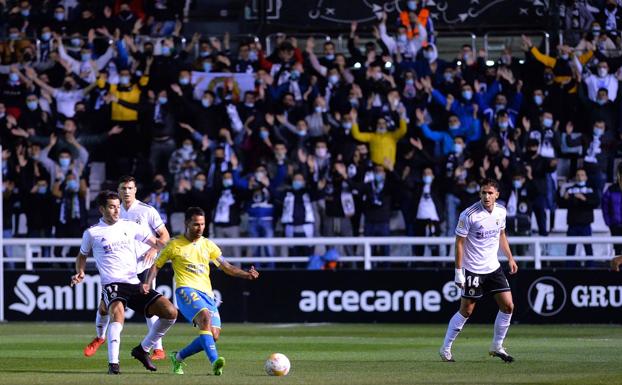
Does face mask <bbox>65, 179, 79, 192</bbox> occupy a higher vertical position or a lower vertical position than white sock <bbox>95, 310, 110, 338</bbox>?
higher

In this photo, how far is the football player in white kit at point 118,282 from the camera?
44.3ft

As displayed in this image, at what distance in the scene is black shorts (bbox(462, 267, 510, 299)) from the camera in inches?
600

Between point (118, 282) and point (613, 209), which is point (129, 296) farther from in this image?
point (613, 209)

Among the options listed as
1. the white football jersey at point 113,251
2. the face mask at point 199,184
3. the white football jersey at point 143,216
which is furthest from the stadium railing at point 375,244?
the white football jersey at point 113,251

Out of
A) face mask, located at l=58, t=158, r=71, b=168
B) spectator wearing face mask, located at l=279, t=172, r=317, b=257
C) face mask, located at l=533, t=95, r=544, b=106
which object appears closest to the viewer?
spectator wearing face mask, located at l=279, t=172, r=317, b=257

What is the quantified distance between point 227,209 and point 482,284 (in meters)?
9.56

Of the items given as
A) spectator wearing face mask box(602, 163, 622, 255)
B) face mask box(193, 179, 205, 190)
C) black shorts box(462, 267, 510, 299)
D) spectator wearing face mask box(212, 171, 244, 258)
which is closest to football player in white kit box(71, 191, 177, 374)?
black shorts box(462, 267, 510, 299)

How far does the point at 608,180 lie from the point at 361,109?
476cm

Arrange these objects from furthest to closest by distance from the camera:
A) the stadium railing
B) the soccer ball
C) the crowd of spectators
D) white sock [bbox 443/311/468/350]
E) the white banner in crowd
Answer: the white banner in crowd → the crowd of spectators → the stadium railing → white sock [bbox 443/311/468/350] → the soccer ball

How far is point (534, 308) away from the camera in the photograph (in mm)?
22391

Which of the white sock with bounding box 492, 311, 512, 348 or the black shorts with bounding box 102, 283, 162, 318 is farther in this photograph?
the white sock with bounding box 492, 311, 512, 348

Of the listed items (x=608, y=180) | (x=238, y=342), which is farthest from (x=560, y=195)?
(x=238, y=342)

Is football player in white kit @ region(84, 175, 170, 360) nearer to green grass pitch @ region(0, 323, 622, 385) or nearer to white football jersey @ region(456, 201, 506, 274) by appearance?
green grass pitch @ region(0, 323, 622, 385)

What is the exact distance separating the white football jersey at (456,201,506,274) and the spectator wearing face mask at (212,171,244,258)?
9.38 metres
